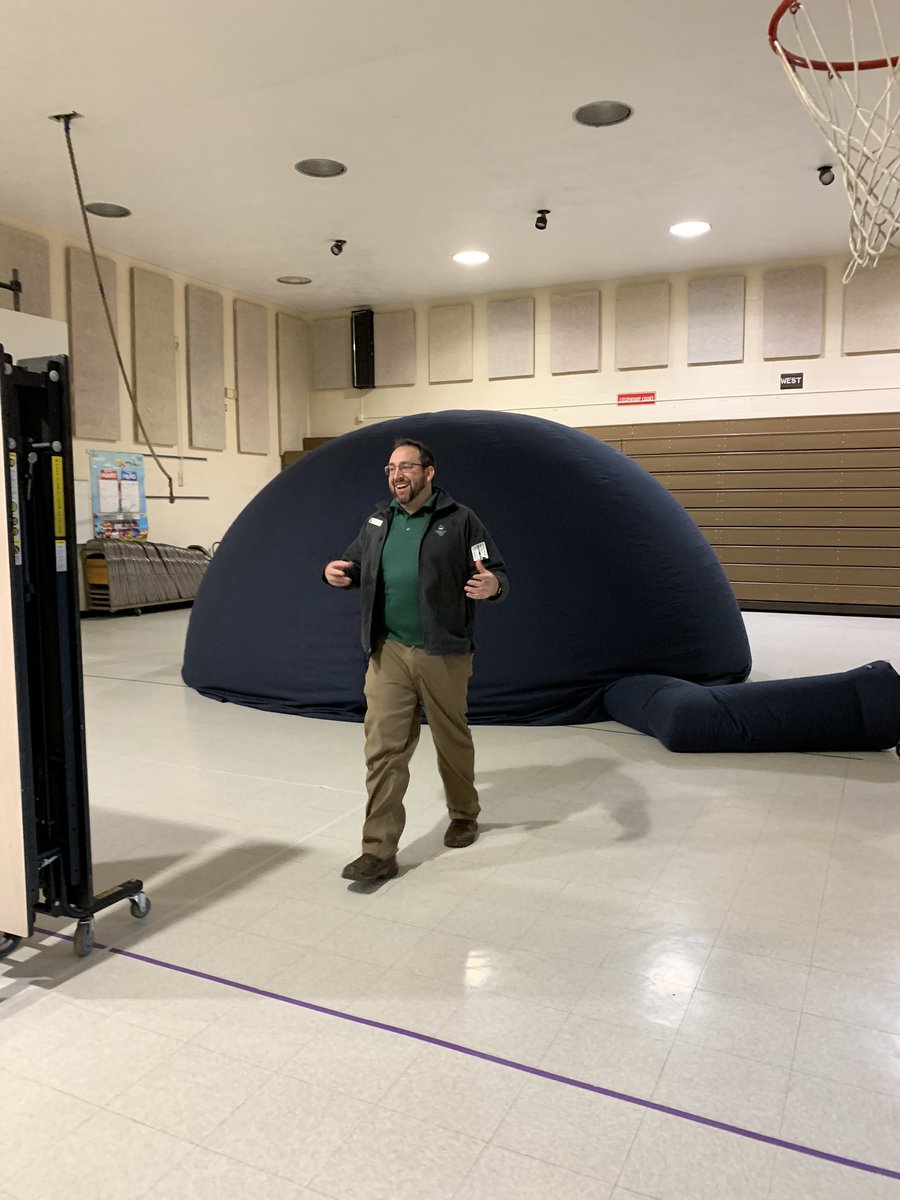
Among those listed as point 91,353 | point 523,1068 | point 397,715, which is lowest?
point 523,1068

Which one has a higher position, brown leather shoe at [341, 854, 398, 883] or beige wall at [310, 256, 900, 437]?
beige wall at [310, 256, 900, 437]

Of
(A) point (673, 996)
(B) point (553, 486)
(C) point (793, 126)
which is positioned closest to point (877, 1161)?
(A) point (673, 996)

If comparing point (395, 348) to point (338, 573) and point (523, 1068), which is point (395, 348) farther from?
point (523, 1068)

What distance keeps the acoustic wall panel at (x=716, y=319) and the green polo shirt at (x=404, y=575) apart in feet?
29.0

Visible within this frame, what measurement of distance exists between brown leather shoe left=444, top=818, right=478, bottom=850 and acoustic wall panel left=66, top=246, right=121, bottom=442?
7.72m

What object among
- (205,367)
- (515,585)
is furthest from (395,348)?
(515,585)

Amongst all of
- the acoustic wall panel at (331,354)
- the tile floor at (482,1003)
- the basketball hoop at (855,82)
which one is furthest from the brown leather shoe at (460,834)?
the acoustic wall panel at (331,354)

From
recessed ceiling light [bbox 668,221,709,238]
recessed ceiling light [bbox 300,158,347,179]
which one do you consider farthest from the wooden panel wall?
recessed ceiling light [bbox 300,158,347,179]

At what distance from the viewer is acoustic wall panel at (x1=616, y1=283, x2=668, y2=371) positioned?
11195 mm

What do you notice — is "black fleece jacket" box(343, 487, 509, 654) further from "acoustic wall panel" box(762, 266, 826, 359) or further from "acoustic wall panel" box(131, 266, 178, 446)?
"acoustic wall panel" box(762, 266, 826, 359)

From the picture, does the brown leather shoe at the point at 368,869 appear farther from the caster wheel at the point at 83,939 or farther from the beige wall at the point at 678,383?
the beige wall at the point at 678,383

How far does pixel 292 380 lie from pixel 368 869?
11244 mm

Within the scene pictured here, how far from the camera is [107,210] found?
8.86 m

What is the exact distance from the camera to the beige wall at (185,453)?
9867mm
